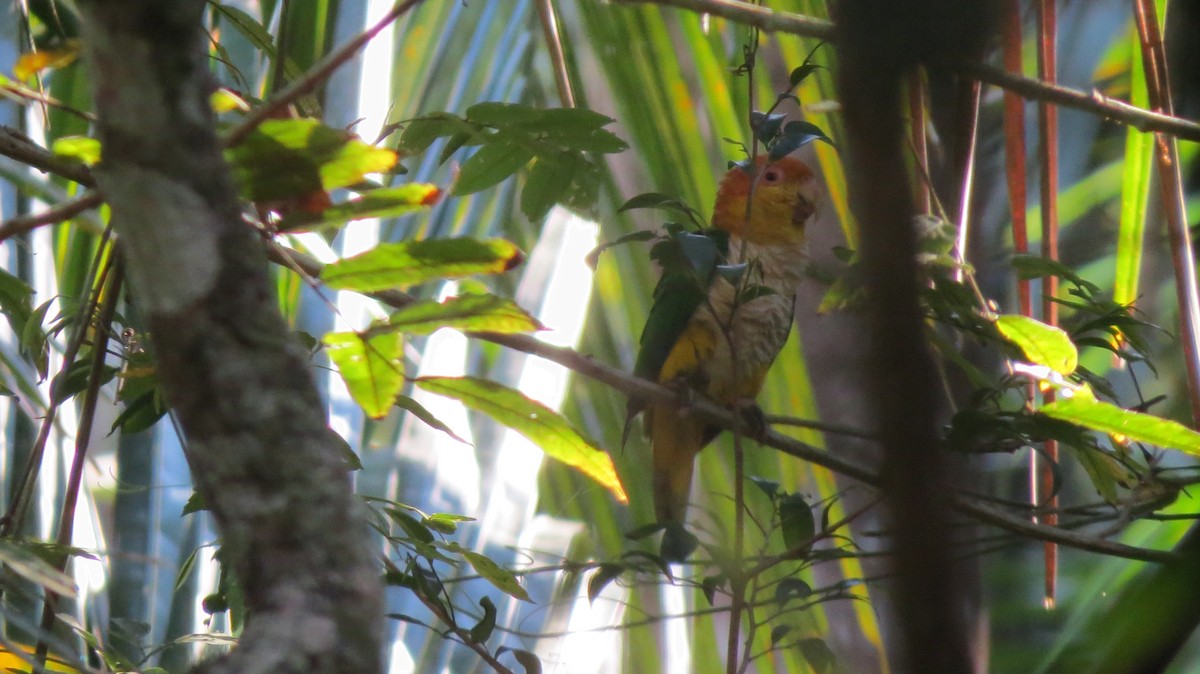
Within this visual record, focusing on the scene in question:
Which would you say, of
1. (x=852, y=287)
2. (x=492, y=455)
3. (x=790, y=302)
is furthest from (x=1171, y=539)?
(x=492, y=455)

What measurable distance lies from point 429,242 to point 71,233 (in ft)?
2.70

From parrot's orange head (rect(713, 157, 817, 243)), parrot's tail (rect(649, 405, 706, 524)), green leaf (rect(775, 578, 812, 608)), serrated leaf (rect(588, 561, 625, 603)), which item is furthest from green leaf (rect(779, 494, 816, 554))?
parrot's orange head (rect(713, 157, 817, 243))

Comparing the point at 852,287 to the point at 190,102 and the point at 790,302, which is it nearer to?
the point at 190,102

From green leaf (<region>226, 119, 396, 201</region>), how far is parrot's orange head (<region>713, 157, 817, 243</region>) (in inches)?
48.9

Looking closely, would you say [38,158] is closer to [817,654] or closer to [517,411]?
[517,411]

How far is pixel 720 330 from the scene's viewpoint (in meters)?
1.46

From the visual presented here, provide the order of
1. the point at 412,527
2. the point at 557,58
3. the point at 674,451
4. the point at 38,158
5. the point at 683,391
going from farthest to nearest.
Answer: the point at 674,451, the point at 683,391, the point at 557,58, the point at 412,527, the point at 38,158

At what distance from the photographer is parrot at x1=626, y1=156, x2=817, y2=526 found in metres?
1.54

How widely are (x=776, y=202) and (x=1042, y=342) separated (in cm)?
98

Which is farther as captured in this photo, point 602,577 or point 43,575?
point 602,577

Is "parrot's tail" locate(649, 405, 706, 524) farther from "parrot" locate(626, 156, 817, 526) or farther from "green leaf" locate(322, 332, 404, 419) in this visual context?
"green leaf" locate(322, 332, 404, 419)

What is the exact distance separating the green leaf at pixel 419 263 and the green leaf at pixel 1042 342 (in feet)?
1.55

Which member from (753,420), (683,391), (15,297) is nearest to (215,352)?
(15,297)

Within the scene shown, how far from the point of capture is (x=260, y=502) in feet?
1.12
